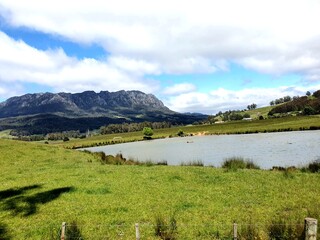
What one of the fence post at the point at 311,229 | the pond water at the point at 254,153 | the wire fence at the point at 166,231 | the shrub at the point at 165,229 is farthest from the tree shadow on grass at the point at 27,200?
the pond water at the point at 254,153

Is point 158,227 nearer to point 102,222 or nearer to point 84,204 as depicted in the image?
point 102,222

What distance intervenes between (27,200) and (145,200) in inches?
300

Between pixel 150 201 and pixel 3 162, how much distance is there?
26.4m

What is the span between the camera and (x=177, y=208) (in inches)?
722

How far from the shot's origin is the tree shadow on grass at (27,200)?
63.3ft

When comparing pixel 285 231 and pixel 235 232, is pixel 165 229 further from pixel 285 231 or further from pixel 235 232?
pixel 285 231

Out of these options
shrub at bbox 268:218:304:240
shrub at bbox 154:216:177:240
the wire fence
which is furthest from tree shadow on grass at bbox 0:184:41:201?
shrub at bbox 268:218:304:240

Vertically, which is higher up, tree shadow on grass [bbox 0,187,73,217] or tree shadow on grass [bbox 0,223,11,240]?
tree shadow on grass [bbox 0,187,73,217]

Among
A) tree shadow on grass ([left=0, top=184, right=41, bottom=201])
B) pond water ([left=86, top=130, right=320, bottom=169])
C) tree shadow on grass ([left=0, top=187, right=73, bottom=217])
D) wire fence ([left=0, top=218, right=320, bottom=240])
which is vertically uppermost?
tree shadow on grass ([left=0, top=184, right=41, bottom=201])

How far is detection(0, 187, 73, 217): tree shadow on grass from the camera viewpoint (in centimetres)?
1930

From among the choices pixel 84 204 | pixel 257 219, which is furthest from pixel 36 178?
pixel 257 219

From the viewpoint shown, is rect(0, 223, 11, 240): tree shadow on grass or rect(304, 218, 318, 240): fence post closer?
rect(304, 218, 318, 240): fence post

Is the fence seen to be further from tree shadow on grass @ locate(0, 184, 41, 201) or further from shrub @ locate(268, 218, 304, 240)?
tree shadow on grass @ locate(0, 184, 41, 201)

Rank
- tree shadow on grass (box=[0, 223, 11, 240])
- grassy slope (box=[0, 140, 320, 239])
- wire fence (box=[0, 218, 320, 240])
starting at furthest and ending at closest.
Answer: grassy slope (box=[0, 140, 320, 239]) → tree shadow on grass (box=[0, 223, 11, 240]) → wire fence (box=[0, 218, 320, 240])
